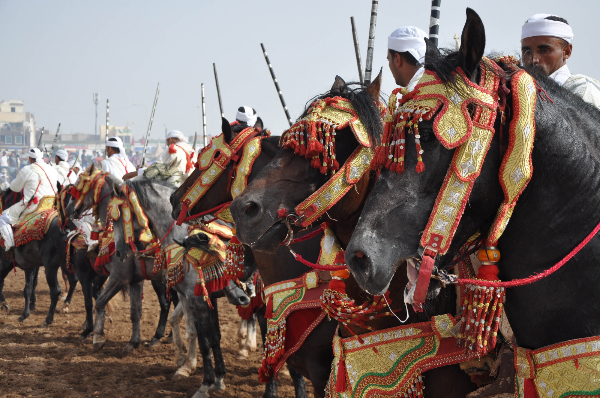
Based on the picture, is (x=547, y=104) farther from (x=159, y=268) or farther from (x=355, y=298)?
(x=159, y=268)

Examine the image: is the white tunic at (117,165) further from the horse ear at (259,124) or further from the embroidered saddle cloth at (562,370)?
the embroidered saddle cloth at (562,370)

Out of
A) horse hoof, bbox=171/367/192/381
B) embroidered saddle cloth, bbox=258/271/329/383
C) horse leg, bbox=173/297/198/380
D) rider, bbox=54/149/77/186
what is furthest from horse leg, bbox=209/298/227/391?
rider, bbox=54/149/77/186

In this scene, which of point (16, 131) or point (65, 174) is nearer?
point (65, 174)

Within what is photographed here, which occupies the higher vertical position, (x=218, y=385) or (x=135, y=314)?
(x=135, y=314)

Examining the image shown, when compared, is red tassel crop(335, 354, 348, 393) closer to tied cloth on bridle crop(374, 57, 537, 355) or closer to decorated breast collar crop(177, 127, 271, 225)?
tied cloth on bridle crop(374, 57, 537, 355)

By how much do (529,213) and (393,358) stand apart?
1001 mm

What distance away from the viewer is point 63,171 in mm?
13648

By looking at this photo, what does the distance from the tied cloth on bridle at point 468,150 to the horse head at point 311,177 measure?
910 millimetres

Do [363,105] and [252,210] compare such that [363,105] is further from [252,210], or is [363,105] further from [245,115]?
[245,115]

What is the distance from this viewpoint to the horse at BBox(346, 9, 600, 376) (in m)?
1.36

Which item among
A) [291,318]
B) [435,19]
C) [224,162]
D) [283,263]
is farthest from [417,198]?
[224,162]

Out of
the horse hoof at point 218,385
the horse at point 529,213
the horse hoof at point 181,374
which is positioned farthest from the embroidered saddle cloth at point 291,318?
the horse hoof at point 181,374

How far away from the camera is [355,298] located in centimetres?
251

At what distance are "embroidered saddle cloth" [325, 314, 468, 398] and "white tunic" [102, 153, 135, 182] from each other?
766 centimetres
